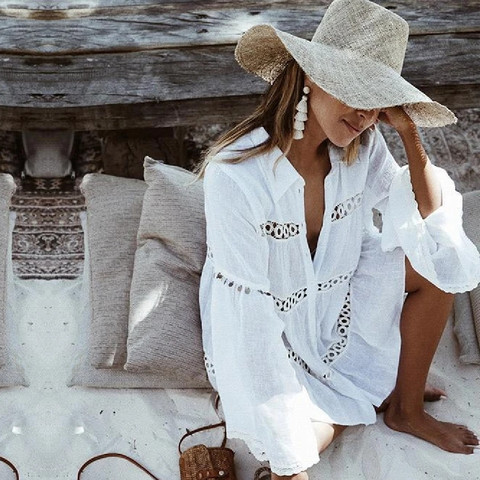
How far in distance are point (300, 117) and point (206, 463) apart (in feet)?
3.32

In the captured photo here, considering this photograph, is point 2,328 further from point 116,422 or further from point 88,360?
point 116,422

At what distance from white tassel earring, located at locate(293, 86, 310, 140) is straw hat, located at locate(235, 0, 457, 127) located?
0.15 m

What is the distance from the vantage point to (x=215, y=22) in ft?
11.4

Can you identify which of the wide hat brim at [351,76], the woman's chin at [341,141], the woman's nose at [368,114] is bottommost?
the woman's chin at [341,141]

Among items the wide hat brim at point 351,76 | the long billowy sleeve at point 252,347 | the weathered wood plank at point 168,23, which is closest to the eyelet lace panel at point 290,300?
the long billowy sleeve at point 252,347

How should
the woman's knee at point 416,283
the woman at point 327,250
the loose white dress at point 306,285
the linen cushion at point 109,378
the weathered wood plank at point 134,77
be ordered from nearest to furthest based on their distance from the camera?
the woman at point 327,250 < the loose white dress at point 306,285 < the woman's knee at point 416,283 < the linen cushion at point 109,378 < the weathered wood plank at point 134,77

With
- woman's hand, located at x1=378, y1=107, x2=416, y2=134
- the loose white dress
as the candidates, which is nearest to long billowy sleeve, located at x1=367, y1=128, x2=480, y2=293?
the loose white dress

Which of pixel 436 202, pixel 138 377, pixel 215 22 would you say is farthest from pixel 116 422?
pixel 215 22

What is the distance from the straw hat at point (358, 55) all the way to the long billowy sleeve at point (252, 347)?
0.39 metres

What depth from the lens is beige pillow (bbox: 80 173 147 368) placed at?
114 inches

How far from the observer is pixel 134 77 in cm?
342

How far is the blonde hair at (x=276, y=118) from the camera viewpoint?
230cm

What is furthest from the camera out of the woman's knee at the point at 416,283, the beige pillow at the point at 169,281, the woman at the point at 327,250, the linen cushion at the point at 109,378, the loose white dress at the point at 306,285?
the linen cushion at the point at 109,378

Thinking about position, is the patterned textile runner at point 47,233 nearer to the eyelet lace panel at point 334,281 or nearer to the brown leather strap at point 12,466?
the brown leather strap at point 12,466
